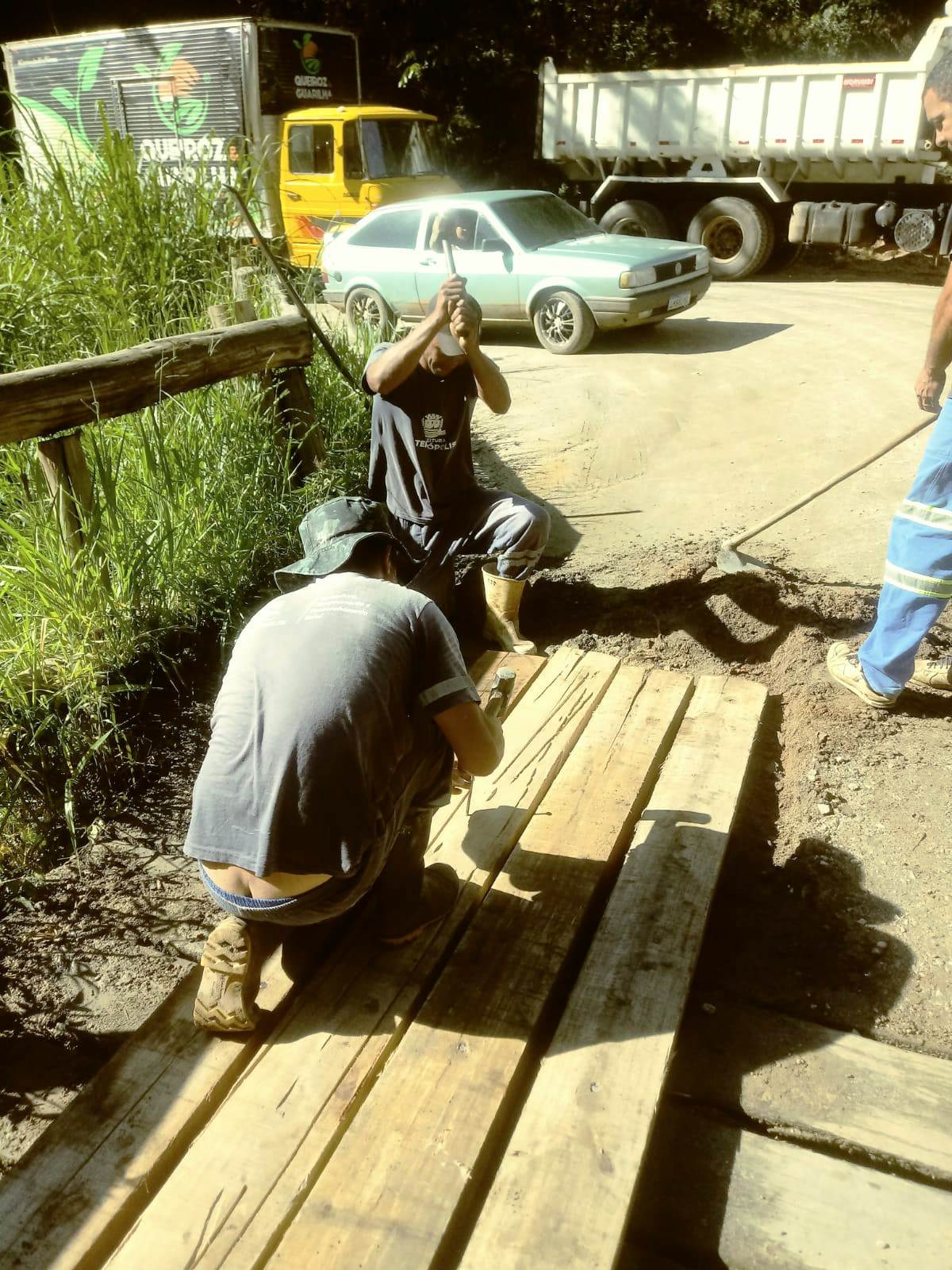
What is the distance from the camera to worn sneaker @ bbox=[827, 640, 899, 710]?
138 inches

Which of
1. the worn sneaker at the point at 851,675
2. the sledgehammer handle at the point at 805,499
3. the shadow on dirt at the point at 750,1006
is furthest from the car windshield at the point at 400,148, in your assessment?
the shadow on dirt at the point at 750,1006

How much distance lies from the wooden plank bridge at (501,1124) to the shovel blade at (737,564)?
2089mm

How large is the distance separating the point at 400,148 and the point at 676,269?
200 inches

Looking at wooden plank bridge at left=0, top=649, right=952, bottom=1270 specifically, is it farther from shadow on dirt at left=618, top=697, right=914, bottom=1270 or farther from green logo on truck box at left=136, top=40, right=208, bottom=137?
green logo on truck box at left=136, top=40, right=208, bottom=137

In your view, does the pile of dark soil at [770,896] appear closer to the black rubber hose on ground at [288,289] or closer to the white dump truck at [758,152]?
the black rubber hose on ground at [288,289]

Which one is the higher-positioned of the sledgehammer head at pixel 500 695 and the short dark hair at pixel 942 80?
the short dark hair at pixel 942 80

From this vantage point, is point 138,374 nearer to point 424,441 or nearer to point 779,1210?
point 424,441

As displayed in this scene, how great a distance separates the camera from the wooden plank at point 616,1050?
5.80 feet

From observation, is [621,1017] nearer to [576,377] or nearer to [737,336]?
[576,377]

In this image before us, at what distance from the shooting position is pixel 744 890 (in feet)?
9.50

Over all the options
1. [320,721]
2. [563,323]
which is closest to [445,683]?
[320,721]

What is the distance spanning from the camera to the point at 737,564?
450 cm

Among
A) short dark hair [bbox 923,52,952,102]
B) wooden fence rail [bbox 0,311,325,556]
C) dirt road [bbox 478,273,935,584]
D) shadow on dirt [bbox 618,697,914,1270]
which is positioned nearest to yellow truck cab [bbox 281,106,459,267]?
dirt road [bbox 478,273,935,584]

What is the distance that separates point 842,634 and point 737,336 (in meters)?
6.47
